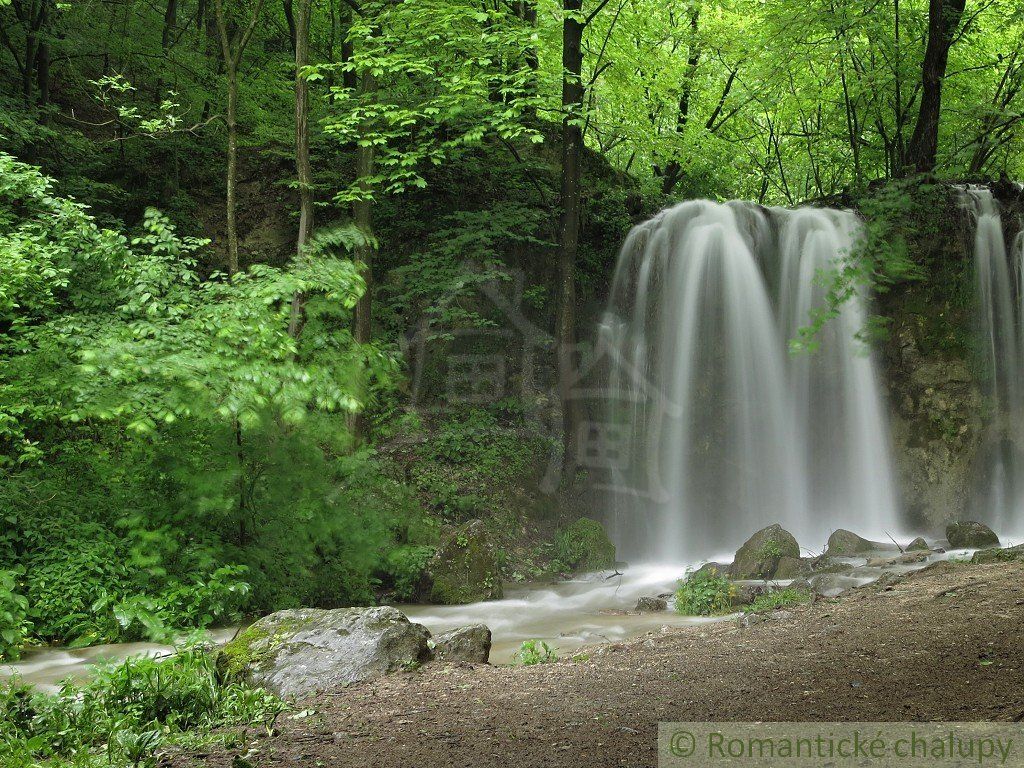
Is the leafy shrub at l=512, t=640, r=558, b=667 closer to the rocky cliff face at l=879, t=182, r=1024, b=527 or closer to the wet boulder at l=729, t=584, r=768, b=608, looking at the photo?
the wet boulder at l=729, t=584, r=768, b=608

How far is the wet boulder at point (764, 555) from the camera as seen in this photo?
340 inches

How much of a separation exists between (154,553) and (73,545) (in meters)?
0.70

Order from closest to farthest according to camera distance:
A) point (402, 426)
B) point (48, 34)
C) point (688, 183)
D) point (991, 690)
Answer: point (991, 690), point (48, 34), point (402, 426), point (688, 183)

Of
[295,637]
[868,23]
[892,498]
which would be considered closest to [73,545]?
[295,637]

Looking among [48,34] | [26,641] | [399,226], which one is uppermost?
[48,34]

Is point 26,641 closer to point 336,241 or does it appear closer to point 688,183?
point 336,241

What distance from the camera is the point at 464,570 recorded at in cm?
840

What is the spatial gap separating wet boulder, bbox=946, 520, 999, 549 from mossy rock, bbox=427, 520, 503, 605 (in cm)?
577

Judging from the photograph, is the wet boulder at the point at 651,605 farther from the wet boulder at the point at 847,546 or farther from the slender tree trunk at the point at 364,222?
the slender tree trunk at the point at 364,222

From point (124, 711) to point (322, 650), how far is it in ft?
3.55

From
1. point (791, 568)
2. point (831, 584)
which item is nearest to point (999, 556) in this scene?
point (831, 584)

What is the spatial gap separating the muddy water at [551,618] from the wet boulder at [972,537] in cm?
45

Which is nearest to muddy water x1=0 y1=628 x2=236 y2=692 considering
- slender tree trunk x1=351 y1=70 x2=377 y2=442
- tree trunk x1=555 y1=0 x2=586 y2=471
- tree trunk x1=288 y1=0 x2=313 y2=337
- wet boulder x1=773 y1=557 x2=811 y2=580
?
slender tree trunk x1=351 y1=70 x2=377 y2=442

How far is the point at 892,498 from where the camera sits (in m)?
11.7
